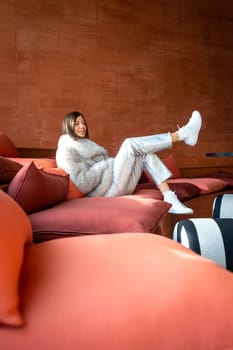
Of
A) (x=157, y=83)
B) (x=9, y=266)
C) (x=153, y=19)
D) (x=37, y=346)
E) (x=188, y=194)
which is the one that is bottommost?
(x=188, y=194)

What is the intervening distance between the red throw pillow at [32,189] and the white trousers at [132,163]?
1.10 metres

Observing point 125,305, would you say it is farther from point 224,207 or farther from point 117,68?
point 117,68

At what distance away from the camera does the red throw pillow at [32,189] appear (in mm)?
1622

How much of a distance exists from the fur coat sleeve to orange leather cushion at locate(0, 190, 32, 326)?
187cm

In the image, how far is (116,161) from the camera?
9.99ft

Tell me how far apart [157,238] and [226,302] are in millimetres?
397

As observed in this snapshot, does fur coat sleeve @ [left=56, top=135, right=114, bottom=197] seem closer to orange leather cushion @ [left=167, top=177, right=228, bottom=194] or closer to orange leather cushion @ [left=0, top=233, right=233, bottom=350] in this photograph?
orange leather cushion @ [left=167, top=177, right=228, bottom=194]

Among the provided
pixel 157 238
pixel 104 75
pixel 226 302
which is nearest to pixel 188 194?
pixel 104 75

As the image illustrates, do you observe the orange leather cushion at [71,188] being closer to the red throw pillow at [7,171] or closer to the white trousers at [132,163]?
the white trousers at [132,163]

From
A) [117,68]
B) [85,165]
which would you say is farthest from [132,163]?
[117,68]

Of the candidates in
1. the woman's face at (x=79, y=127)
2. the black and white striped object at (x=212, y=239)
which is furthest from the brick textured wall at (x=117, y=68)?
the black and white striped object at (x=212, y=239)

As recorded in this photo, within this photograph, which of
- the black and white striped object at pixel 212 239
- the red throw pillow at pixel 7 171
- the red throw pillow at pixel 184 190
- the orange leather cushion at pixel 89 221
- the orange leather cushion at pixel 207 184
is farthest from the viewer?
the orange leather cushion at pixel 207 184

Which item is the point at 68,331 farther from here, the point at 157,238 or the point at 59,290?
the point at 157,238

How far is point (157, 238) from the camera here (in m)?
1.12
